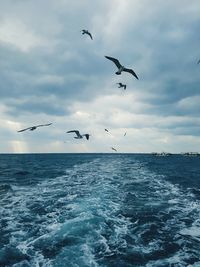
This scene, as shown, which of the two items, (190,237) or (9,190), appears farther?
(9,190)

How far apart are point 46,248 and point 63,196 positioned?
12663 millimetres

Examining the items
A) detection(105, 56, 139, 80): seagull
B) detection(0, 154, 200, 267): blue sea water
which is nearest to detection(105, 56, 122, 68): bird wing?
detection(105, 56, 139, 80): seagull

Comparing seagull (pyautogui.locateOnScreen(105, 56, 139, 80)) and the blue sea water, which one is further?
seagull (pyautogui.locateOnScreen(105, 56, 139, 80))

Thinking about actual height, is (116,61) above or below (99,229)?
above

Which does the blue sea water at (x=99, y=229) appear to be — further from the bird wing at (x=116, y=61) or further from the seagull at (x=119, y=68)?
the bird wing at (x=116, y=61)

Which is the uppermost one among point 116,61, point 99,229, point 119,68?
point 116,61

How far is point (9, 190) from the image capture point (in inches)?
1291

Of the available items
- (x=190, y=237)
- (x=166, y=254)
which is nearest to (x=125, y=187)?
(x=190, y=237)

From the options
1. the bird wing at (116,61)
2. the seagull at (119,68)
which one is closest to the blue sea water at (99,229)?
the seagull at (119,68)

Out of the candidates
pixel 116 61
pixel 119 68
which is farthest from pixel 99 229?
pixel 116 61

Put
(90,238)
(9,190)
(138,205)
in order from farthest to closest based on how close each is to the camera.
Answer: (9,190) < (138,205) < (90,238)

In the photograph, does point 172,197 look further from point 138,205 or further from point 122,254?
point 122,254

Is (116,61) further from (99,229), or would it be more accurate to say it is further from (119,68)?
(99,229)

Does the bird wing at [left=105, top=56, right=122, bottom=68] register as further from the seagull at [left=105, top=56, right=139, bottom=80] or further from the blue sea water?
the blue sea water
